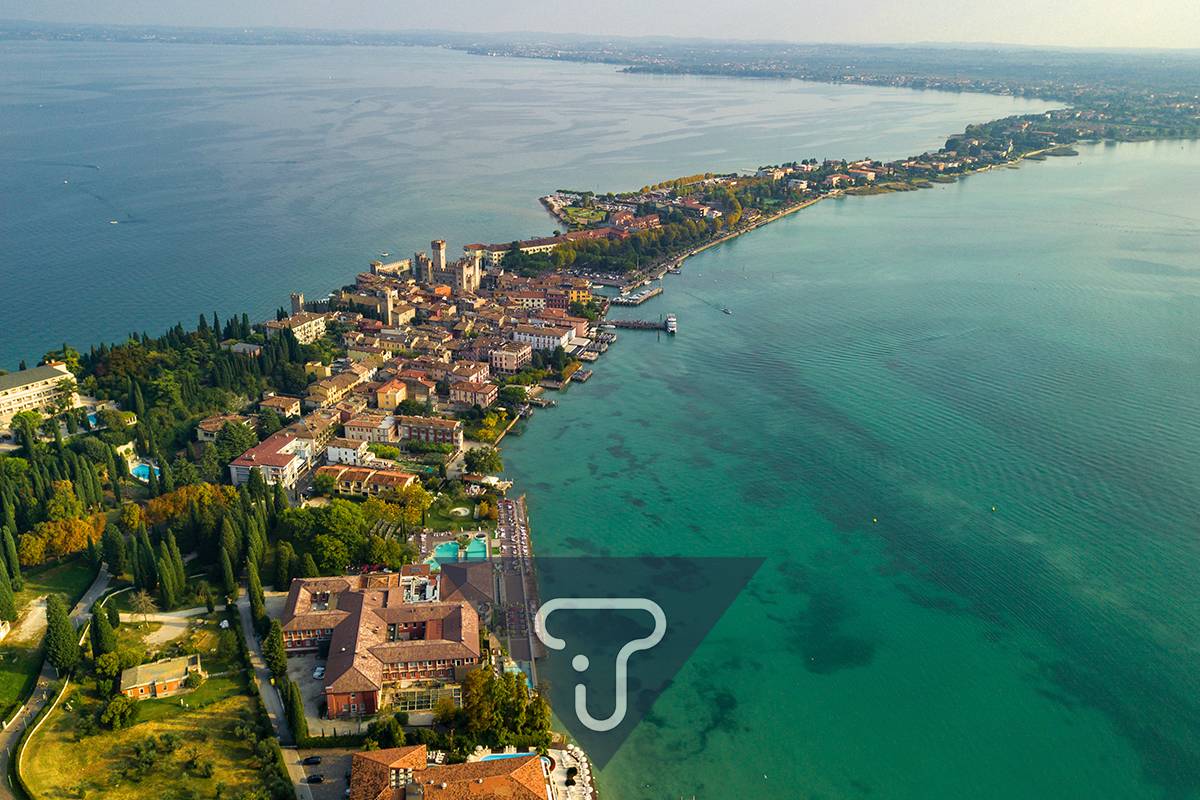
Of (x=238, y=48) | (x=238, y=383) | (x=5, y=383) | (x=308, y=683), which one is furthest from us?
(x=238, y=48)

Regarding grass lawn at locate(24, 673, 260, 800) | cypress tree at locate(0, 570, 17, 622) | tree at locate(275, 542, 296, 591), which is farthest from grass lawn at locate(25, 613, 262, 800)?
cypress tree at locate(0, 570, 17, 622)

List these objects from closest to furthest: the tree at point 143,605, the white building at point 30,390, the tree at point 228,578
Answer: the tree at point 143,605 → the tree at point 228,578 → the white building at point 30,390

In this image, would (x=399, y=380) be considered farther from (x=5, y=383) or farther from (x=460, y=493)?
(x=5, y=383)

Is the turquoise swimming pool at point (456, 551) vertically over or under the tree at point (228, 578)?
under

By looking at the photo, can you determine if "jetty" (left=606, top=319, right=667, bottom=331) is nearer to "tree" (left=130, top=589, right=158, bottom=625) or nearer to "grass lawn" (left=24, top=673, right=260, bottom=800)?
"tree" (left=130, top=589, right=158, bottom=625)

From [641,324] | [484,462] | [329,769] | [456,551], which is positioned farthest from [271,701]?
[641,324]

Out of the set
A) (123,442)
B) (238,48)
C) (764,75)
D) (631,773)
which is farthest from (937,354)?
(238,48)

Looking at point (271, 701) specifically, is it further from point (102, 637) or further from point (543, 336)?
point (543, 336)

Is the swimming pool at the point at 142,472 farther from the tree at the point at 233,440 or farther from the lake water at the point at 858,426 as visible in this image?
the lake water at the point at 858,426
